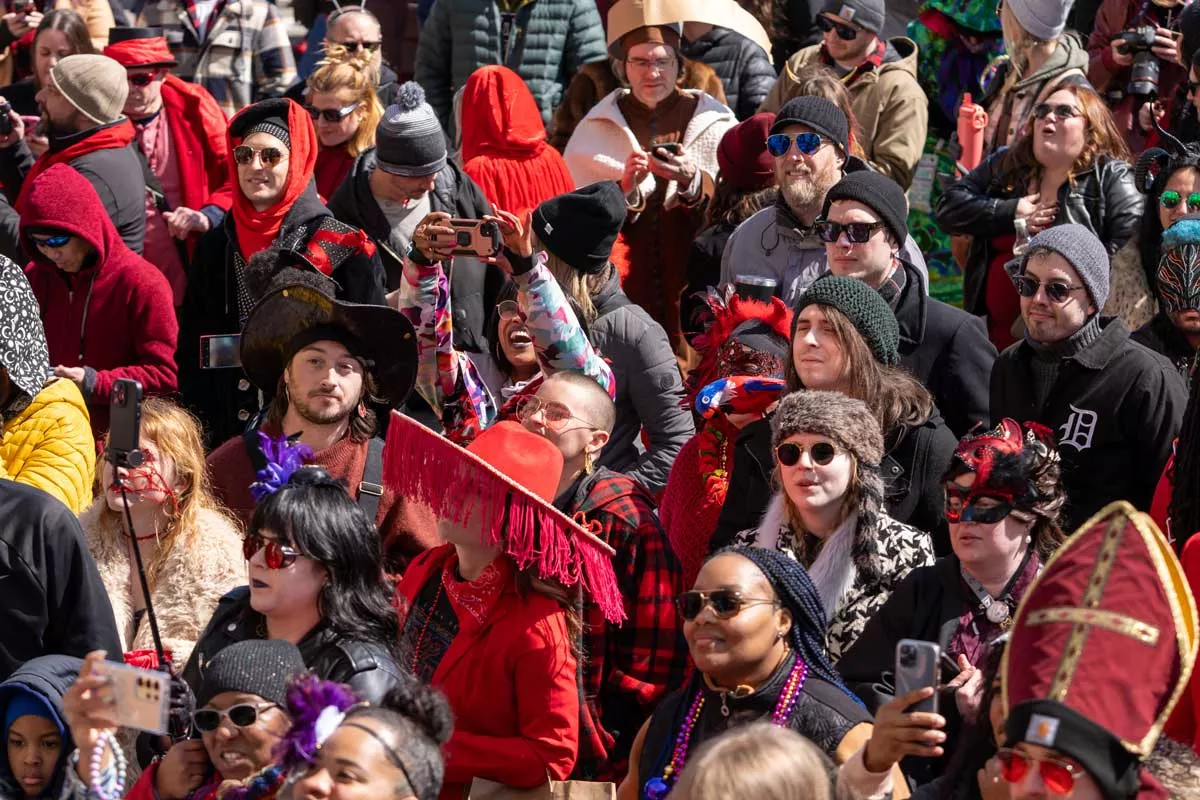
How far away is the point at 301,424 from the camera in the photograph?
6.66m

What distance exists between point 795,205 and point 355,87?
2.55 meters

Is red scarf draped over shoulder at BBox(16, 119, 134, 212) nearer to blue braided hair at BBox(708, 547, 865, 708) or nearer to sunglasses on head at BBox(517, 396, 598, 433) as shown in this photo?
sunglasses on head at BBox(517, 396, 598, 433)

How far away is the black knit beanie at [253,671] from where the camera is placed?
486cm

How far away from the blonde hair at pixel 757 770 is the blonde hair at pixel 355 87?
5.39 m

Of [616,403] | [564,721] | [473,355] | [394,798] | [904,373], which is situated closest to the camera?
[394,798]

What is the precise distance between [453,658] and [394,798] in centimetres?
116

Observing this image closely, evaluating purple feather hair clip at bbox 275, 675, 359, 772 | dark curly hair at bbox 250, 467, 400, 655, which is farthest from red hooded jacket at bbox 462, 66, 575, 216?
purple feather hair clip at bbox 275, 675, 359, 772

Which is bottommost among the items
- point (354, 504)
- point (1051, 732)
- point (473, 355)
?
point (473, 355)

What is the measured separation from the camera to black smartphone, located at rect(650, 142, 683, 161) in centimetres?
863

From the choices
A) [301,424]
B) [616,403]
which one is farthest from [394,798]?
[616,403]

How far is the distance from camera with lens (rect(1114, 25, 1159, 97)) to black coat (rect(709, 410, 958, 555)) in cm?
326

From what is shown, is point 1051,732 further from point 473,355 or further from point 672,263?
point 672,263

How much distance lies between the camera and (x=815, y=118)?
7703mm

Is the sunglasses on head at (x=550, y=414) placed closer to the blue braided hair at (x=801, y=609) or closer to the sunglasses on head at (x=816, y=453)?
the sunglasses on head at (x=816, y=453)
